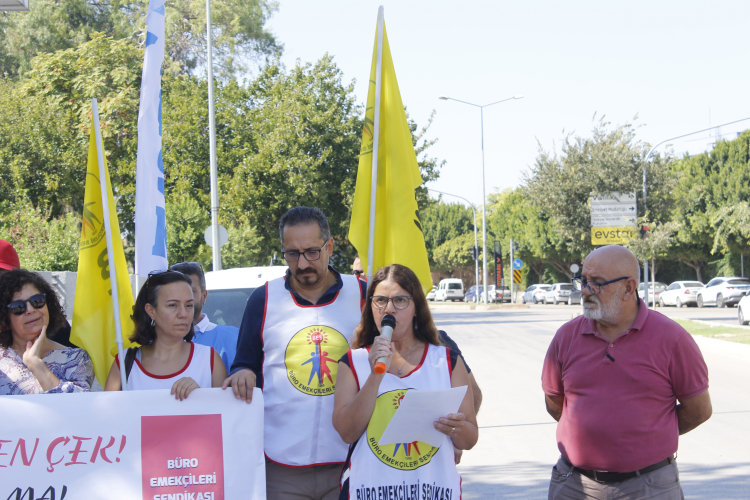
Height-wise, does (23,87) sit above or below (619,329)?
above

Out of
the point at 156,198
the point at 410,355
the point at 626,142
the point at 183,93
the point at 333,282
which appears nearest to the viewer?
the point at 410,355

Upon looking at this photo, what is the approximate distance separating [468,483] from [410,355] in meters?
3.46

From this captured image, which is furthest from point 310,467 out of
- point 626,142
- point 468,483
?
point 626,142

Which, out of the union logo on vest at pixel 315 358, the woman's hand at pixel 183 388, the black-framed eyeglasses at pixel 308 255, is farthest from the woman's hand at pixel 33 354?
the black-framed eyeglasses at pixel 308 255

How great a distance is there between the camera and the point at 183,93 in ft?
81.8

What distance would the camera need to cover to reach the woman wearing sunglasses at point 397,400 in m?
2.74

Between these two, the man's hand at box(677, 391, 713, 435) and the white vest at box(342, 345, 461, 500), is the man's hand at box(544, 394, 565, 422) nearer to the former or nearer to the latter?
the man's hand at box(677, 391, 713, 435)

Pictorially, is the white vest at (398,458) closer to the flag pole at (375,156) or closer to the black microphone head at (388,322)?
the black microphone head at (388,322)

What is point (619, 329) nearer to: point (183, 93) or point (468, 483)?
point (468, 483)

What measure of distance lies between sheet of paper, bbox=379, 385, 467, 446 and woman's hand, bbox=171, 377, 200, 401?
0.92 m

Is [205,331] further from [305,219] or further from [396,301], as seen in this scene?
[396,301]

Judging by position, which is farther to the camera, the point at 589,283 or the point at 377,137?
the point at 377,137

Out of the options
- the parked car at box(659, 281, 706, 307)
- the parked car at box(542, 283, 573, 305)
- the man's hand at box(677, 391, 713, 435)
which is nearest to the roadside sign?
the parked car at box(659, 281, 706, 307)

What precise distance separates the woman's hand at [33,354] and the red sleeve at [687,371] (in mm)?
2925
